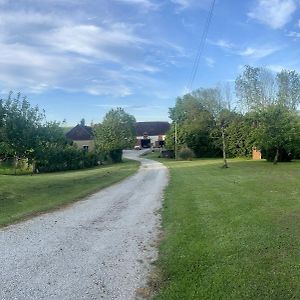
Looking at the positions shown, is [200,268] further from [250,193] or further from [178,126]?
[178,126]

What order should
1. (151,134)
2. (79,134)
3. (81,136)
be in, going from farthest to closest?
1. (151,134)
2. (79,134)
3. (81,136)

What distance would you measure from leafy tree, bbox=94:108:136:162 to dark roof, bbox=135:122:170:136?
160ft

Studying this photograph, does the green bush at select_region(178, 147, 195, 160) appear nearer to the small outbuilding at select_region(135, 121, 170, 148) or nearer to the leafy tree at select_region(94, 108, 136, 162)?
the leafy tree at select_region(94, 108, 136, 162)

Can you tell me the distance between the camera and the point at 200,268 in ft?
22.7

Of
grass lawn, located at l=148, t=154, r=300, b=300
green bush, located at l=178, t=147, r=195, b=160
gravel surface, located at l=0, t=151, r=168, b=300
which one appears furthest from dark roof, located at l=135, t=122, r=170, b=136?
gravel surface, located at l=0, t=151, r=168, b=300

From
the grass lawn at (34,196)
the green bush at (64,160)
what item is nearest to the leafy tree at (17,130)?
the grass lawn at (34,196)

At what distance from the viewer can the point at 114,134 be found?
205 feet

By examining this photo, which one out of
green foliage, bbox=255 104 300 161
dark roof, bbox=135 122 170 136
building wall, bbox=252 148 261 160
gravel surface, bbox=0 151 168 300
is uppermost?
dark roof, bbox=135 122 170 136

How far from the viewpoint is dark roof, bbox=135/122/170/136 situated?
116931 mm

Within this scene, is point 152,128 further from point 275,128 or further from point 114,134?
point 275,128

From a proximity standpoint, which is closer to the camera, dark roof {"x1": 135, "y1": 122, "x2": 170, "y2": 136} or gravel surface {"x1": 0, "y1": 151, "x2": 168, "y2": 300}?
gravel surface {"x1": 0, "y1": 151, "x2": 168, "y2": 300}

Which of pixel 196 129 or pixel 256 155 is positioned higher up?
pixel 196 129

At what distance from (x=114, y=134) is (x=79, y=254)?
5496cm

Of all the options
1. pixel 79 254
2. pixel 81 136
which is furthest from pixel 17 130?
pixel 81 136
